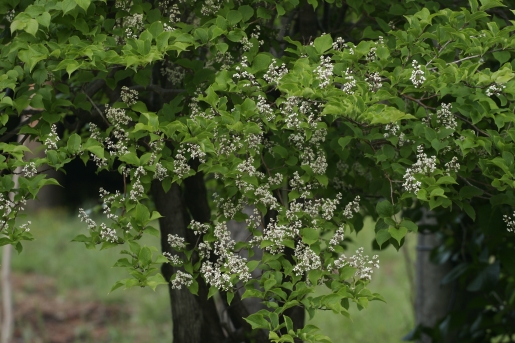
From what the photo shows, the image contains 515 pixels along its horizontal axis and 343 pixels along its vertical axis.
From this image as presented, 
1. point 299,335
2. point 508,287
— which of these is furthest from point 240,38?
point 508,287

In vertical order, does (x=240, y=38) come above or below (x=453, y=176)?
above

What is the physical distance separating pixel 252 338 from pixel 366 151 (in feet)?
4.16

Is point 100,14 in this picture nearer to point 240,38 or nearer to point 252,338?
point 240,38

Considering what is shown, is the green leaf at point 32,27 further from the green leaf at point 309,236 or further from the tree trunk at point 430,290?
the tree trunk at point 430,290

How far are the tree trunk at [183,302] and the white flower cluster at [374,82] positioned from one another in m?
1.32

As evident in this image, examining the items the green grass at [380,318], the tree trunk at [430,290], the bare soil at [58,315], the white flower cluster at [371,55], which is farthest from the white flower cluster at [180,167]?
the bare soil at [58,315]

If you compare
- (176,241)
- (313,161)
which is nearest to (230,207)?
(176,241)

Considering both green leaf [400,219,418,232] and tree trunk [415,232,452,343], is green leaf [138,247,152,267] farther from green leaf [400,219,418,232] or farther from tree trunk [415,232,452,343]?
tree trunk [415,232,452,343]

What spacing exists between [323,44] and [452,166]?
25.6 inches

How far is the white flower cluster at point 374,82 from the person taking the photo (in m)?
2.45

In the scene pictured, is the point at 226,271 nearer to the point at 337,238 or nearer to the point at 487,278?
the point at 337,238

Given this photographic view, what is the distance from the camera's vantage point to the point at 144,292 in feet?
30.8

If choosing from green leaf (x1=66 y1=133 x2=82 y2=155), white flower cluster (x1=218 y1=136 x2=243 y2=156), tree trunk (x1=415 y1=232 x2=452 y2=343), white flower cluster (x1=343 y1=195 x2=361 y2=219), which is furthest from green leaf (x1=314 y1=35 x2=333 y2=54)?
tree trunk (x1=415 y1=232 x2=452 y2=343)

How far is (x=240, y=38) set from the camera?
2.57 m
